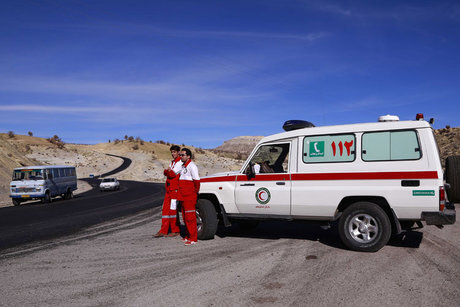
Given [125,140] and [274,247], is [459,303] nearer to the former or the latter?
[274,247]

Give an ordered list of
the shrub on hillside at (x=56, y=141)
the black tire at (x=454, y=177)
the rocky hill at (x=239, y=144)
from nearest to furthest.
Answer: the black tire at (x=454, y=177), the shrub on hillside at (x=56, y=141), the rocky hill at (x=239, y=144)

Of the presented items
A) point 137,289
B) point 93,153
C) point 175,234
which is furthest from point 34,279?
point 93,153

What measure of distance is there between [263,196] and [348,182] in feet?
5.69

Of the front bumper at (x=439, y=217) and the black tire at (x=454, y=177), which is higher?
the black tire at (x=454, y=177)

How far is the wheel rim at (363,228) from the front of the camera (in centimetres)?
692

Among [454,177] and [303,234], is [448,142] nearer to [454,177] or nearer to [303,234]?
[454,177]

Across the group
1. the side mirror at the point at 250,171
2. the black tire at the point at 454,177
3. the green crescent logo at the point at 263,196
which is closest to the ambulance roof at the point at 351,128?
the side mirror at the point at 250,171

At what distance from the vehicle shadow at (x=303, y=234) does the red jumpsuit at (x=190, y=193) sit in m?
1.23

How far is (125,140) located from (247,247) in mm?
116732

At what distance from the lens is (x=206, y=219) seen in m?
8.26

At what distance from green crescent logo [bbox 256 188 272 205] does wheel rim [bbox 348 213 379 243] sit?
66.1 inches

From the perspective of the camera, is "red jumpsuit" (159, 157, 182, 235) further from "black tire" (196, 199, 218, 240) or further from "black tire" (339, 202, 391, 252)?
"black tire" (339, 202, 391, 252)

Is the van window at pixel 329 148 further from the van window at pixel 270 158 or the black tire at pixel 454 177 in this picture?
the black tire at pixel 454 177

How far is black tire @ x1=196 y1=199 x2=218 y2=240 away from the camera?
325 inches
